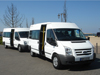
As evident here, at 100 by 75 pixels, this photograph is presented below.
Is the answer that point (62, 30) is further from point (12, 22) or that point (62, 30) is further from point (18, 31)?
point (12, 22)

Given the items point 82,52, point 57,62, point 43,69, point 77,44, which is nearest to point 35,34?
point 43,69

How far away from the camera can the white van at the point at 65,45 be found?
22.1ft

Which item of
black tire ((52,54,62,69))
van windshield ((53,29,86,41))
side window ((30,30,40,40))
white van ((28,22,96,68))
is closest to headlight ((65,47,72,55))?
white van ((28,22,96,68))

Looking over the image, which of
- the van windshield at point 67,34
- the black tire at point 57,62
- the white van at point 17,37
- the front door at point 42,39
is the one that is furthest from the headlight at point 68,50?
the white van at point 17,37

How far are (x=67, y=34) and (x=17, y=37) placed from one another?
8343mm

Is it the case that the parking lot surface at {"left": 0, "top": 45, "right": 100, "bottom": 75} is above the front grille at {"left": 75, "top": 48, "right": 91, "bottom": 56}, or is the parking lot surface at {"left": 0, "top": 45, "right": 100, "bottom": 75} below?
below

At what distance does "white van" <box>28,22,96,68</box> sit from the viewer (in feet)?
22.1

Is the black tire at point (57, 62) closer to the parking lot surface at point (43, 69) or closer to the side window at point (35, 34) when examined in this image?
the parking lot surface at point (43, 69)

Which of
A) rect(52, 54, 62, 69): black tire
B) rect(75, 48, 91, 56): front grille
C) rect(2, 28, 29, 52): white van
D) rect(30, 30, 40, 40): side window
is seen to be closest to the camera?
rect(75, 48, 91, 56): front grille

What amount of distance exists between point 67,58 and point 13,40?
33.7ft

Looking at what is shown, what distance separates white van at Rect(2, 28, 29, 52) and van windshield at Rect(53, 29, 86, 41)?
22.0 ft

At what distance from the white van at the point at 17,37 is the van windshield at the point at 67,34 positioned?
6.71m

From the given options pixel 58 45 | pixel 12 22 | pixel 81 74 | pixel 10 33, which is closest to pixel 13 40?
pixel 10 33

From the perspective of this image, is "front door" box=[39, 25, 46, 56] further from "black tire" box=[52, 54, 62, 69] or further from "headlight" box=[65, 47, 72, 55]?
"headlight" box=[65, 47, 72, 55]
